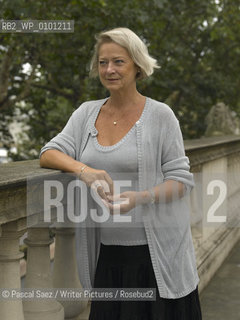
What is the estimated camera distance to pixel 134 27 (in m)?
8.65

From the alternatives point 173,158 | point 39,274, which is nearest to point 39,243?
point 39,274

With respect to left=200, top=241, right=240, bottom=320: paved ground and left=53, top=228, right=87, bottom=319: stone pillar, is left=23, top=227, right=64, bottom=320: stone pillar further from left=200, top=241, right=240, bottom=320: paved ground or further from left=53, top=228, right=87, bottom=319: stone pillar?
left=200, top=241, right=240, bottom=320: paved ground

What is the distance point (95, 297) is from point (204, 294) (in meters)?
1.96

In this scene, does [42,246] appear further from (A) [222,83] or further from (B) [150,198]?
Result: (A) [222,83]

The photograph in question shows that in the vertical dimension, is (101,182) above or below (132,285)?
above

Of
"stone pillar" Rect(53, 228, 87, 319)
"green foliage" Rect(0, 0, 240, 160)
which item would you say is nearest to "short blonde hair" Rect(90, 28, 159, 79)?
"stone pillar" Rect(53, 228, 87, 319)

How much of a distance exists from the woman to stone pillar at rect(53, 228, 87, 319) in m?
0.33

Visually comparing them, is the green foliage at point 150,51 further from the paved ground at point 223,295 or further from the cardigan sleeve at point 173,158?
the cardigan sleeve at point 173,158

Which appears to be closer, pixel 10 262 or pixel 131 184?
pixel 10 262

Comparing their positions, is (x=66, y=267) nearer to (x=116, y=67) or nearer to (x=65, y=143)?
(x=65, y=143)

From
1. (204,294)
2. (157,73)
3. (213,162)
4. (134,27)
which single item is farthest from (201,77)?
(204,294)

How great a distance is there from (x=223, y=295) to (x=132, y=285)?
6.59 ft

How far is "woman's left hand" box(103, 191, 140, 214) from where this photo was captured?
1955 mm

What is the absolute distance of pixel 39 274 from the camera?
2.24 metres
